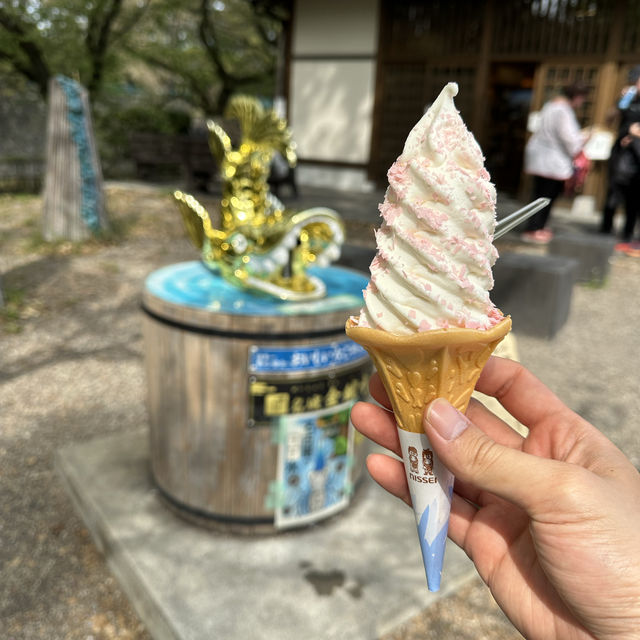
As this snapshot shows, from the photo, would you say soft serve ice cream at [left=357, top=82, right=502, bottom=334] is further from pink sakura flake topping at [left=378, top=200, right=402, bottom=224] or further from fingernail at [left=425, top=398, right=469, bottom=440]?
fingernail at [left=425, top=398, right=469, bottom=440]

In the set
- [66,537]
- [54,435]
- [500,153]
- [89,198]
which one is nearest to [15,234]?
[89,198]

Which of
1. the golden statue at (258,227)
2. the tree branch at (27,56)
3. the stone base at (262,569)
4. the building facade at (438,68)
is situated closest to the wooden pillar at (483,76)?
the building facade at (438,68)

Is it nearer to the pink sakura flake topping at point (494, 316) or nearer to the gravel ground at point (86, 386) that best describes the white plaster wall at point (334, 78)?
the gravel ground at point (86, 386)

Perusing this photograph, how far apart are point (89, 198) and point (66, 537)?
6360 mm

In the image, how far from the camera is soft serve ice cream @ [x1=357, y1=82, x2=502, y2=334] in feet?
4.06

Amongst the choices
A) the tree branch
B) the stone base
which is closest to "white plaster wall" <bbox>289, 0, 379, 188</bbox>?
the tree branch

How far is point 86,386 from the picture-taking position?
4609 mm

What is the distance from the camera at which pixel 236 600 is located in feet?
8.06

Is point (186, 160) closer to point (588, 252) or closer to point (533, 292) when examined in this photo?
point (588, 252)

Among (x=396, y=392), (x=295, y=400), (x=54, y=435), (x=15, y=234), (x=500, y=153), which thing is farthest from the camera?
(x=500, y=153)

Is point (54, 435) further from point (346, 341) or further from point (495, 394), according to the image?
point (495, 394)

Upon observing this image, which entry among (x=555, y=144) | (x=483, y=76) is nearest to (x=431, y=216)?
(x=555, y=144)

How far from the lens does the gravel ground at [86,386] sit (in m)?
2.58

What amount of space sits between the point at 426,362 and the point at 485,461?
0.24 m
